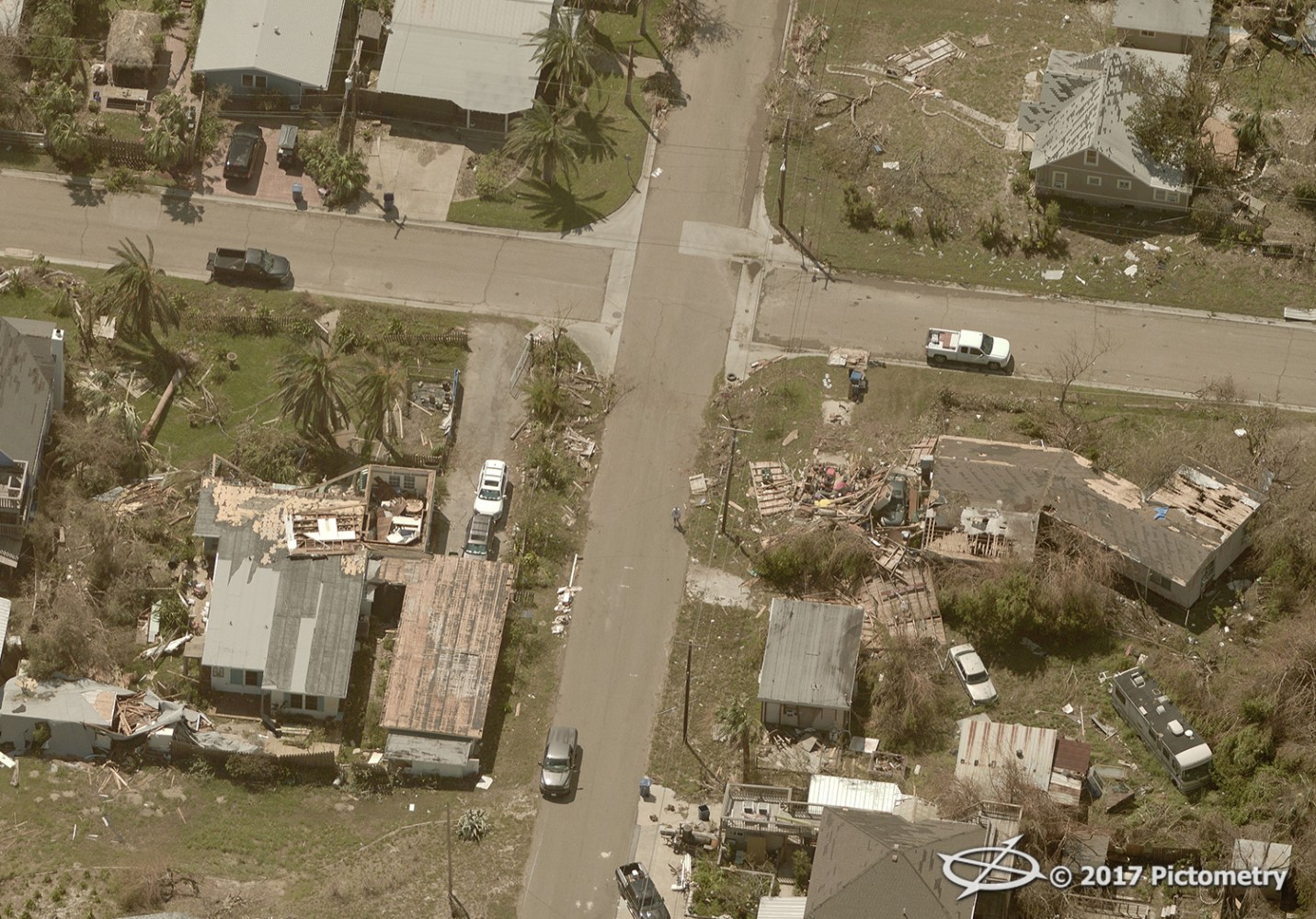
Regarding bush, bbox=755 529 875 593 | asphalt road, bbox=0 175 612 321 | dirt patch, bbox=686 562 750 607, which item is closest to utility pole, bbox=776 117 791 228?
asphalt road, bbox=0 175 612 321

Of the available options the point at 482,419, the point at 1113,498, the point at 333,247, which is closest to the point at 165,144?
the point at 333,247

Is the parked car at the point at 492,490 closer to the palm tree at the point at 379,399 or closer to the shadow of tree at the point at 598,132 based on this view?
the palm tree at the point at 379,399

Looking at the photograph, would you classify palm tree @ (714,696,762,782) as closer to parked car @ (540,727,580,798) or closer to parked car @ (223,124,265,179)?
parked car @ (540,727,580,798)

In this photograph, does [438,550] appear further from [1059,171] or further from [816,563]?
[1059,171]

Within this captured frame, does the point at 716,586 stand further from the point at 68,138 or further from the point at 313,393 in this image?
the point at 68,138

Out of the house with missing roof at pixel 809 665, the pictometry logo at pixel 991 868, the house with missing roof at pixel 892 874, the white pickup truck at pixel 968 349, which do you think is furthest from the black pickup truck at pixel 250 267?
the pictometry logo at pixel 991 868

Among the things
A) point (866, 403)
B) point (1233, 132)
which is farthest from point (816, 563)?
point (1233, 132)
